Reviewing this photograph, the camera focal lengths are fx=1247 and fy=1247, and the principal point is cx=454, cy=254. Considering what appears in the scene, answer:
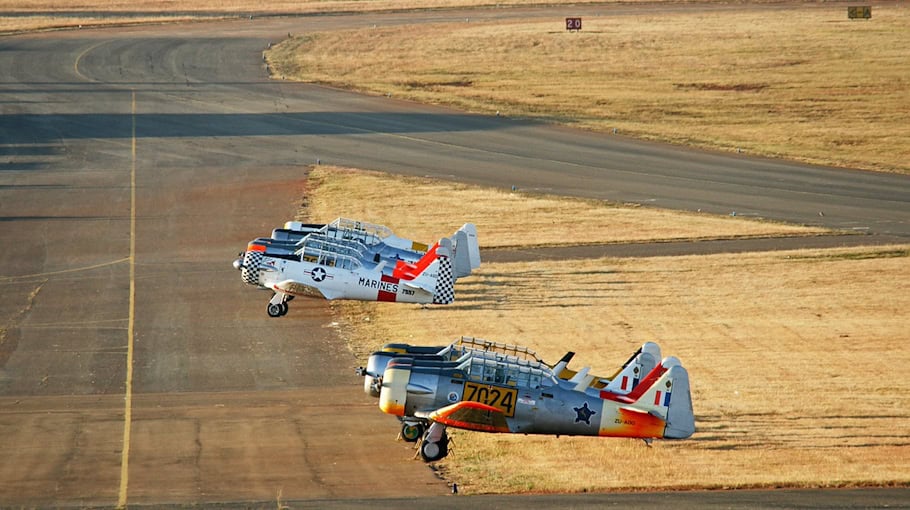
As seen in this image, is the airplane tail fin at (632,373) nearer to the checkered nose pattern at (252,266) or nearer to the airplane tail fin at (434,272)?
the airplane tail fin at (434,272)

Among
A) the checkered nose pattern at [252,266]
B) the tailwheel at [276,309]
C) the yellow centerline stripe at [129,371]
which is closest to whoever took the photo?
the yellow centerline stripe at [129,371]

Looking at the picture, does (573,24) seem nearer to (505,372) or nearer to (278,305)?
(278,305)

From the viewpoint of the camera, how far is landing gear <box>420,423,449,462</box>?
2994cm

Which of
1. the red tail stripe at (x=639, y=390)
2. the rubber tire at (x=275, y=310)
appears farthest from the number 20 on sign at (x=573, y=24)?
the red tail stripe at (x=639, y=390)

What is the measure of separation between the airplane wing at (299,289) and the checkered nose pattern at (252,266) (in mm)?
762

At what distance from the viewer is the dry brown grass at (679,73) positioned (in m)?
76.9

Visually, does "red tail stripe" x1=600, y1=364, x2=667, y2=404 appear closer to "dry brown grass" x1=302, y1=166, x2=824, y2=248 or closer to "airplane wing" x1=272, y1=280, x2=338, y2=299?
"airplane wing" x1=272, y1=280, x2=338, y2=299

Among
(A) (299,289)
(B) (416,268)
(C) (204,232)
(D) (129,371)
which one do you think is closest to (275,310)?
(A) (299,289)

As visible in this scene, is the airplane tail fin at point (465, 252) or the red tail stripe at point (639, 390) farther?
the airplane tail fin at point (465, 252)

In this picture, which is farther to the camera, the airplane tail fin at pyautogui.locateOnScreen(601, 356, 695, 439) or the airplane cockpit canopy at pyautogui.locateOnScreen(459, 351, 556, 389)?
the airplane cockpit canopy at pyautogui.locateOnScreen(459, 351, 556, 389)

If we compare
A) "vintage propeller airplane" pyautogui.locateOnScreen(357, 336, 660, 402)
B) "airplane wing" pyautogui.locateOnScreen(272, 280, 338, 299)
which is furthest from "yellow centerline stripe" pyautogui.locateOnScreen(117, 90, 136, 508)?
"vintage propeller airplane" pyautogui.locateOnScreen(357, 336, 660, 402)

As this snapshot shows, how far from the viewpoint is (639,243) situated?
176ft

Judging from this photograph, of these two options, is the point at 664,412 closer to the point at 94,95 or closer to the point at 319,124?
the point at 319,124

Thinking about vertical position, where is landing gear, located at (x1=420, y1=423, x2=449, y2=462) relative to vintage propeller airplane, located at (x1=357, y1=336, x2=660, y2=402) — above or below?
below
